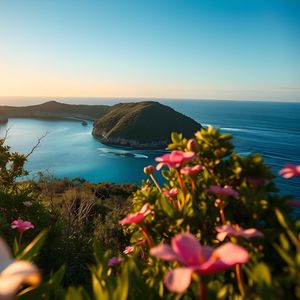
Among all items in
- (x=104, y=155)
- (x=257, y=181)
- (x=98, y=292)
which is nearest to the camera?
(x=98, y=292)

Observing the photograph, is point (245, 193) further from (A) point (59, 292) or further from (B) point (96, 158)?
(B) point (96, 158)

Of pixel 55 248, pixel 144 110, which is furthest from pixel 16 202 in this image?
pixel 144 110

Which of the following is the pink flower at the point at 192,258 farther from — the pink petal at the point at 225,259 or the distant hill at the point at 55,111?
the distant hill at the point at 55,111

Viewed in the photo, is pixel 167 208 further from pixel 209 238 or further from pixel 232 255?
pixel 232 255

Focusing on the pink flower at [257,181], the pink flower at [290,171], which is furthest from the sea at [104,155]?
the pink flower at [290,171]

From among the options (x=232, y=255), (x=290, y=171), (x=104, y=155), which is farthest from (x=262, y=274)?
(x=104, y=155)

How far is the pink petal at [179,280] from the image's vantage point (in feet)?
2.52

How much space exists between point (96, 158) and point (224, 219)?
49.2 m

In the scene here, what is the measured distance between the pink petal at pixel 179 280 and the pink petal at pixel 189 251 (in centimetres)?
6

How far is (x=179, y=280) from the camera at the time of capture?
2.57 ft

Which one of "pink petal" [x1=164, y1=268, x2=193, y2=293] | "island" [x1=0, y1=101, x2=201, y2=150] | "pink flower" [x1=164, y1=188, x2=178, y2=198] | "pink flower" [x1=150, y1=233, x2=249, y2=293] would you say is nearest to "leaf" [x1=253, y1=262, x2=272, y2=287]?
"pink flower" [x1=150, y1=233, x2=249, y2=293]

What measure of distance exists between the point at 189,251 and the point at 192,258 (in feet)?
0.08

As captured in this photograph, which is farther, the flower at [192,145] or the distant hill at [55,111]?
the distant hill at [55,111]

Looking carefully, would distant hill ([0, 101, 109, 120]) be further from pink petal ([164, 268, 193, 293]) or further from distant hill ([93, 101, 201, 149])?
pink petal ([164, 268, 193, 293])
